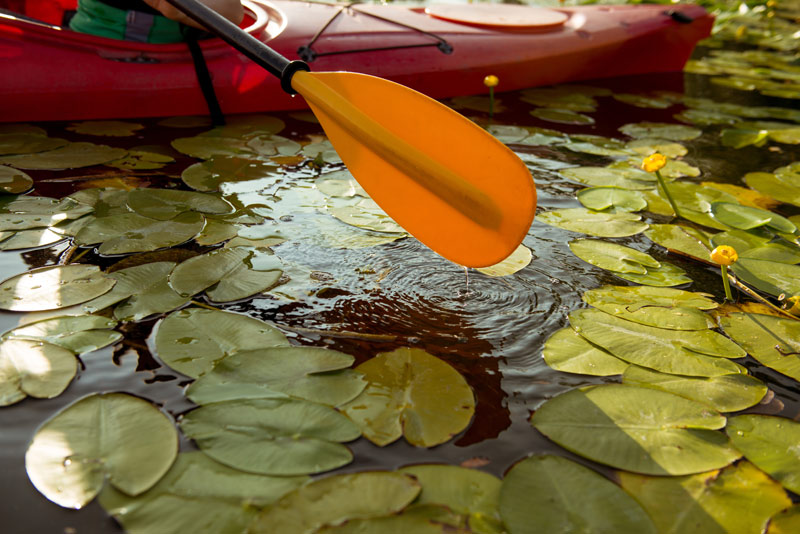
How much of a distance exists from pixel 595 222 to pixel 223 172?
3.69 feet

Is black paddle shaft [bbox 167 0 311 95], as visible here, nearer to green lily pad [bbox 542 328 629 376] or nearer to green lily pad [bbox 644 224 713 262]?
green lily pad [bbox 542 328 629 376]

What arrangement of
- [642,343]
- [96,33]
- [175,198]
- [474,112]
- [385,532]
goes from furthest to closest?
1. [474,112]
2. [96,33]
3. [175,198]
4. [642,343]
5. [385,532]

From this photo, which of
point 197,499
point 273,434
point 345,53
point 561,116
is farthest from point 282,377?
point 561,116

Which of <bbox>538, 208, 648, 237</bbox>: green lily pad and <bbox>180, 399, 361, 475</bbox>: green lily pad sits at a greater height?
<bbox>538, 208, 648, 237</bbox>: green lily pad

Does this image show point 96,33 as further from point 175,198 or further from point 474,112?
point 474,112

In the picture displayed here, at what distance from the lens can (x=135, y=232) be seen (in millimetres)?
1596

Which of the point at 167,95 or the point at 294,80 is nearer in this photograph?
the point at 294,80

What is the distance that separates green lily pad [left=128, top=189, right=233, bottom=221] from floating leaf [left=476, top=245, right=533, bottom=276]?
735mm

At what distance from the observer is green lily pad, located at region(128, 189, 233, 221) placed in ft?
5.57

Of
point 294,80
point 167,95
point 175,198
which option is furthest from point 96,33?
point 294,80

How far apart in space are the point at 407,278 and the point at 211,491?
714 mm

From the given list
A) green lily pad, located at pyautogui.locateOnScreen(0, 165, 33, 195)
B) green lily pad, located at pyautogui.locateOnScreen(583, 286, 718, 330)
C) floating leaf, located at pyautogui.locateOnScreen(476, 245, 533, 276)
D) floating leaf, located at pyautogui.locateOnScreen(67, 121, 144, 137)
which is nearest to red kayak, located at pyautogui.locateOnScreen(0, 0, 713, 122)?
floating leaf, located at pyautogui.locateOnScreen(67, 121, 144, 137)

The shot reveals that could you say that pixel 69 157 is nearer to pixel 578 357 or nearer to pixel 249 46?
Result: pixel 249 46

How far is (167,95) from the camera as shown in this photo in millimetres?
2354
